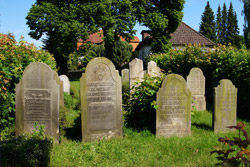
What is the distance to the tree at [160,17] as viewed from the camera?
2556cm

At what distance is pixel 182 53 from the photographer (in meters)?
13.4

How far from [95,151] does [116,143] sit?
601 millimetres

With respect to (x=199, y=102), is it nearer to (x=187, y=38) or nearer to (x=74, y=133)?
(x=74, y=133)

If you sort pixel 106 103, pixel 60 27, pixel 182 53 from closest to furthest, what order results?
pixel 106 103 < pixel 182 53 < pixel 60 27

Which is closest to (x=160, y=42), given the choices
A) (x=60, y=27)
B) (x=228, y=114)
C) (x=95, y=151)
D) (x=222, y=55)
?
(x=60, y=27)

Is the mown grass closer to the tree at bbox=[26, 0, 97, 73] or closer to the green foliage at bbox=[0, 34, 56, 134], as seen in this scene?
the green foliage at bbox=[0, 34, 56, 134]

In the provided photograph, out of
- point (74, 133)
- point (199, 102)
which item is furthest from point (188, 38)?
point (74, 133)

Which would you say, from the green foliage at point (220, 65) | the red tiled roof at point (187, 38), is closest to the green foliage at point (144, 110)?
the green foliage at point (220, 65)

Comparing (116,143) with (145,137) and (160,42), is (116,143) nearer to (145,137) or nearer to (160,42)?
(145,137)

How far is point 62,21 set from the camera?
2327 cm

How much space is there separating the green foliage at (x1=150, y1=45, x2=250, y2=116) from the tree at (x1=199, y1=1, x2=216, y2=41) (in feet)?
151

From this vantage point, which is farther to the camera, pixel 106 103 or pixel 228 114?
pixel 228 114

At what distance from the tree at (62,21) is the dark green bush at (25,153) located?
19772mm

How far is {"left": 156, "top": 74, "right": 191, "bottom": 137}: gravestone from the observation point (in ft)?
18.6
